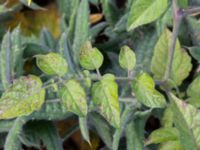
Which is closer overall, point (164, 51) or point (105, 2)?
point (164, 51)

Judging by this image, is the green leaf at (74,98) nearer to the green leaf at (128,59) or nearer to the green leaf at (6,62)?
the green leaf at (128,59)

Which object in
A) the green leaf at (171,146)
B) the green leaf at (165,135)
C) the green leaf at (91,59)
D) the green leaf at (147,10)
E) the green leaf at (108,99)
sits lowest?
the green leaf at (171,146)

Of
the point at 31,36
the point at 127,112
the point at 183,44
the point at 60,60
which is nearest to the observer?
the point at 60,60

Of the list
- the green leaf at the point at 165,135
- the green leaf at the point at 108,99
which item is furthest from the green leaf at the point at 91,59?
the green leaf at the point at 165,135

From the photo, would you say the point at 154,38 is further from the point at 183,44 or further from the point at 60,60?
the point at 60,60

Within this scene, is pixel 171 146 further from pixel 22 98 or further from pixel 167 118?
pixel 22 98

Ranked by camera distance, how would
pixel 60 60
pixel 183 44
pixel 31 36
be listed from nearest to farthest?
pixel 60 60
pixel 183 44
pixel 31 36

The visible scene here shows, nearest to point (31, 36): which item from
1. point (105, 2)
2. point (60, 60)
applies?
point (105, 2)

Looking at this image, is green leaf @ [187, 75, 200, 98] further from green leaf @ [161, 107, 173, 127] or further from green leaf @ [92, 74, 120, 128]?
green leaf @ [92, 74, 120, 128]
